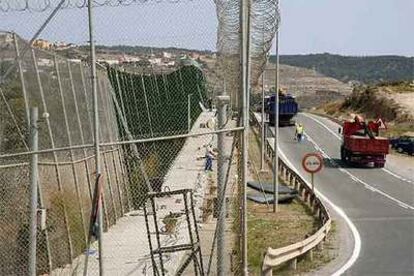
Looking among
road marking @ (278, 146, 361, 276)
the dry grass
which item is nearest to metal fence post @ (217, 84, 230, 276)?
the dry grass

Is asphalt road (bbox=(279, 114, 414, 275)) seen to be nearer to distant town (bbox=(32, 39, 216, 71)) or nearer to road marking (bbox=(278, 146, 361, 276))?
road marking (bbox=(278, 146, 361, 276))

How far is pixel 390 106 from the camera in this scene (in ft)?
283

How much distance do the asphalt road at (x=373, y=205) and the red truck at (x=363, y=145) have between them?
2.03 ft

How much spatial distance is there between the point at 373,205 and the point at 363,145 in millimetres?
12583

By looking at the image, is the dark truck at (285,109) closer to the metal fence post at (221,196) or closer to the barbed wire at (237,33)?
the barbed wire at (237,33)

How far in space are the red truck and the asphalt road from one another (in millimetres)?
620

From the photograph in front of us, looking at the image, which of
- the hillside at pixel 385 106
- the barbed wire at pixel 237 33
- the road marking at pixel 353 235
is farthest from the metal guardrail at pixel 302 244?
the hillside at pixel 385 106

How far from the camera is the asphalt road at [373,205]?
16.4 m

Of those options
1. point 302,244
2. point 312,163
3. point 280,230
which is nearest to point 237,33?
point 302,244

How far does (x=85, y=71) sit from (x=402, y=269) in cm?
796

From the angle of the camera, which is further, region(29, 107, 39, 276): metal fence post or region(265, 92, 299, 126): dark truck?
region(265, 92, 299, 126): dark truck

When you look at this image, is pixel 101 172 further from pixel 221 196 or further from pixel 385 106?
pixel 385 106

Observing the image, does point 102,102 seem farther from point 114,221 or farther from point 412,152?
point 412,152

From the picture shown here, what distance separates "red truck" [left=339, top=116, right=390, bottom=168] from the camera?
39.0 meters
